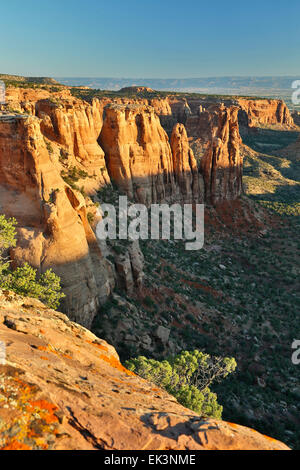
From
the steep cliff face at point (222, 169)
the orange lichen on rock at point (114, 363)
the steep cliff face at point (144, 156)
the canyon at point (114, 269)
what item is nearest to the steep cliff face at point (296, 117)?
the canyon at point (114, 269)

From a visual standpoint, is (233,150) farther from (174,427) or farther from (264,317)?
(174,427)

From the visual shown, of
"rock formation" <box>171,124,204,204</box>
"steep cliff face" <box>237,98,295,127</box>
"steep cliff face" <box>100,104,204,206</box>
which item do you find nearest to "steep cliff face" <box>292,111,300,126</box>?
"steep cliff face" <box>237,98,295,127</box>

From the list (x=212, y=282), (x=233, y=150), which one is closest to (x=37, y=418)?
(x=212, y=282)

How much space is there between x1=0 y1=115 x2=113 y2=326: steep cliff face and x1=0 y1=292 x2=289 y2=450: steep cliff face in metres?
8.53

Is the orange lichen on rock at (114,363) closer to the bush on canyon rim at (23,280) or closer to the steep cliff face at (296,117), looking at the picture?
the bush on canyon rim at (23,280)

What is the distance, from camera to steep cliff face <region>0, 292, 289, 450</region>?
23.9 feet

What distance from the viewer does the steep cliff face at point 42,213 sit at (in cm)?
2002

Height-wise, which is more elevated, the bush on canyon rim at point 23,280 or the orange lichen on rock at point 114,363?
the bush on canyon rim at point 23,280

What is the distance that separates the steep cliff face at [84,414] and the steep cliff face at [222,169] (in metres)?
45.6

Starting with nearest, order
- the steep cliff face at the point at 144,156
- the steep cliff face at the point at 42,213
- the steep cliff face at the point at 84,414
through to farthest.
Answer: the steep cliff face at the point at 84,414 → the steep cliff face at the point at 42,213 → the steep cliff face at the point at 144,156

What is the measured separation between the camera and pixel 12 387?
800 cm

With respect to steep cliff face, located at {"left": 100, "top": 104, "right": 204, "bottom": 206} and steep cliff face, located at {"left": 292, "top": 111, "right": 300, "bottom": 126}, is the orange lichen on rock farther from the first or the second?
steep cliff face, located at {"left": 292, "top": 111, "right": 300, "bottom": 126}

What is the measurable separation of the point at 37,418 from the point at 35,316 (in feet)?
23.4
